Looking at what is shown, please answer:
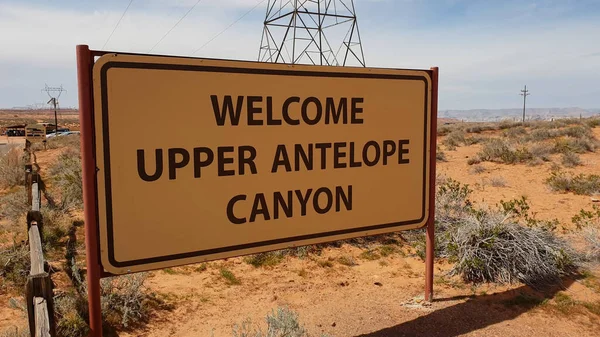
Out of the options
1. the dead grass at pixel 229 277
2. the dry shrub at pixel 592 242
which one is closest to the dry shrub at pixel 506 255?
the dry shrub at pixel 592 242

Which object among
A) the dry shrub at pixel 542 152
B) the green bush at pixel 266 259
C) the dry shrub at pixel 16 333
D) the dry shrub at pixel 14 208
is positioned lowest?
the green bush at pixel 266 259

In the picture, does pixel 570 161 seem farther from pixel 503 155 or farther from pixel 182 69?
pixel 182 69

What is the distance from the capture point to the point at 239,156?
3.19 meters

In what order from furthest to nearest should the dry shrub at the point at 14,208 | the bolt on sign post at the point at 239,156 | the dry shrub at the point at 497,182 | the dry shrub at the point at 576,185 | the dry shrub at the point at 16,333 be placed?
the dry shrub at the point at 497,182
the dry shrub at the point at 576,185
the dry shrub at the point at 14,208
the dry shrub at the point at 16,333
the bolt on sign post at the point at 239,156

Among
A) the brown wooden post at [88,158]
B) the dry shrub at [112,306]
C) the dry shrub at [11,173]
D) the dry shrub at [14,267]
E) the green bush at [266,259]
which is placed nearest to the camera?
the brown wooden post at [88,158]

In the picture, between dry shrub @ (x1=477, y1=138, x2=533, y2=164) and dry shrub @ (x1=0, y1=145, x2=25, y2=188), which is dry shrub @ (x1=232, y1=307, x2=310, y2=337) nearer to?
dry shrub @ (x1=0, y1=145, x2=25, y2=188)

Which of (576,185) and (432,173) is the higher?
(432,173)

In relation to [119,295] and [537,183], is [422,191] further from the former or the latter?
[537,183]

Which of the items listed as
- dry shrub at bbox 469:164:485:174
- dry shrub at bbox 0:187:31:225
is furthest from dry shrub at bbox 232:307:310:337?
dry shrub at bbox 469:164:485:174

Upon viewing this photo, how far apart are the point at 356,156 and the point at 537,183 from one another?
1048cm

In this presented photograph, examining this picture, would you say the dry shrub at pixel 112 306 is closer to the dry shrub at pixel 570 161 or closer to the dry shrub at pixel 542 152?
the dry shrub at pixel 570 161

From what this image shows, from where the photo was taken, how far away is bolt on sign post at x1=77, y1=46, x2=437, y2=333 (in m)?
2.74

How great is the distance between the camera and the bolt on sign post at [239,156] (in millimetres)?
2738

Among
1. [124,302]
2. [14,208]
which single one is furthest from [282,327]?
[14,208]
